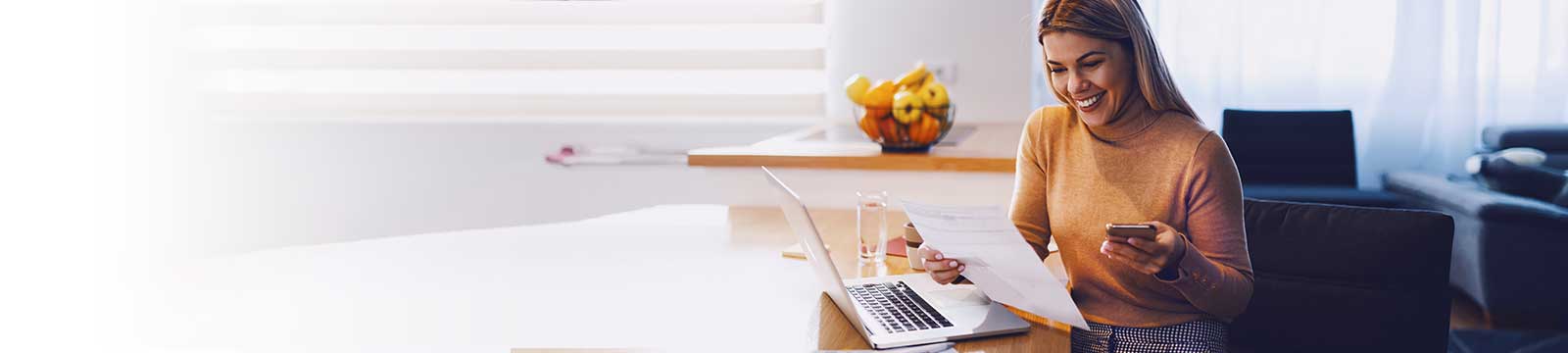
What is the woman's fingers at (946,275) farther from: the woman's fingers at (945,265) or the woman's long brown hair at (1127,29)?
the woman's long brown hair at (1127,29)

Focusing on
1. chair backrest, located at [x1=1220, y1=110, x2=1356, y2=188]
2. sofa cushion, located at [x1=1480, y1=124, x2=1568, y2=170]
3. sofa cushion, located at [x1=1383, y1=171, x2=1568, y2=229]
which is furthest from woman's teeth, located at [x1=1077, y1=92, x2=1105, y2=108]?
sofa cushion, located at [x1=1480, y1=124, x2=1568, y2=170]

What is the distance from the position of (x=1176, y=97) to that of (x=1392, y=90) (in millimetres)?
3544

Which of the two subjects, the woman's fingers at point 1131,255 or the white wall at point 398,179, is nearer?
the woman's fingers at point 1131,255

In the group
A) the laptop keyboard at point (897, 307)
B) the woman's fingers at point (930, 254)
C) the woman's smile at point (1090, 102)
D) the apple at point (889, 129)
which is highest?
the woman's smile at point (1090, 102)

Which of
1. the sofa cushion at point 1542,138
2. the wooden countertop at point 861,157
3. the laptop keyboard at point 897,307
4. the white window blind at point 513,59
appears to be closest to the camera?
the laptop keyboard at point 897,307

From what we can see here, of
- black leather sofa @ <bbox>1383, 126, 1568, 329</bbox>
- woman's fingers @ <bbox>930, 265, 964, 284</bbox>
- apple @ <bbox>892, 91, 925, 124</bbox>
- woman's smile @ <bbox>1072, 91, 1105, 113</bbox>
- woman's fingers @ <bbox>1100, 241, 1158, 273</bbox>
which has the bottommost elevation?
black leather sofa @ <bbox>1383, 126, 1568, 329</bbox>

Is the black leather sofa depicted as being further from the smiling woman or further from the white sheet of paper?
the white sheet of paper

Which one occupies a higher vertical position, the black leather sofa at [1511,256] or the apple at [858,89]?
the apple at [858,89]

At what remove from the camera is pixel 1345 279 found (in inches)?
59.1

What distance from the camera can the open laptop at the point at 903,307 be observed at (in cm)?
122

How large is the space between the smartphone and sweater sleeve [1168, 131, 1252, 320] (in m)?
0.17

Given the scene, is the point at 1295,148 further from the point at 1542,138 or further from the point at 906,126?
the point at 906,126

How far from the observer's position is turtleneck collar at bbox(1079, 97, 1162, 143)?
1.37 metres

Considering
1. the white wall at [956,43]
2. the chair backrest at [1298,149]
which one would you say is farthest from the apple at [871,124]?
the chair backrest at [1298,149]
